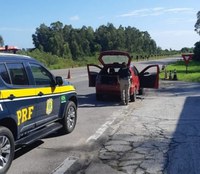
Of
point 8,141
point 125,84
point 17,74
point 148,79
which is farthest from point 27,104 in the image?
point 148,79

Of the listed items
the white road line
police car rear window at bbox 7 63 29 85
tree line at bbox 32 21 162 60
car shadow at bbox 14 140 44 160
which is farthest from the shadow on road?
tree line at bbox 32 21 162 60

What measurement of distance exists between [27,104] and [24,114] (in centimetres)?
21

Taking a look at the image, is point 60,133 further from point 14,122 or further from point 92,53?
point 92,53

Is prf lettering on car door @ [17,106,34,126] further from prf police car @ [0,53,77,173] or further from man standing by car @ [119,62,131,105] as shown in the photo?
man standing by car @ [119,62,131,105]

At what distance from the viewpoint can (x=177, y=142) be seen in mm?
8938

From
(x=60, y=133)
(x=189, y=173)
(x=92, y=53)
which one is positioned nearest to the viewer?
(x=189, y=173)

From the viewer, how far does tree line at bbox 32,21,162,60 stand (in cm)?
8644

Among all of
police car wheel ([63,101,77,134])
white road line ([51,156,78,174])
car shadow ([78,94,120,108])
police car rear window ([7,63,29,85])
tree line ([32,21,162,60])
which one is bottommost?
car shadow ([78,94,120,108])

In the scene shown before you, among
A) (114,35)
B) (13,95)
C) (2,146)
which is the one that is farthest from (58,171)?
(114,35)

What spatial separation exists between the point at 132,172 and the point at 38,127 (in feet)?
7.60

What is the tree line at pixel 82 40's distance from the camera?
86438mm

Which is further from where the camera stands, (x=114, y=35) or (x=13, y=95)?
(x=114, y=35)

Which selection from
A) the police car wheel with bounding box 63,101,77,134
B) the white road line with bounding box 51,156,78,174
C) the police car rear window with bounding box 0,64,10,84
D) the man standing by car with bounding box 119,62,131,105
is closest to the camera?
the white road line with bounding box 51,156,78,174

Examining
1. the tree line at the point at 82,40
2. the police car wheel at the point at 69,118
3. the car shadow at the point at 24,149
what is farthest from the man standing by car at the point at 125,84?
the tree line at the point at 82,40
